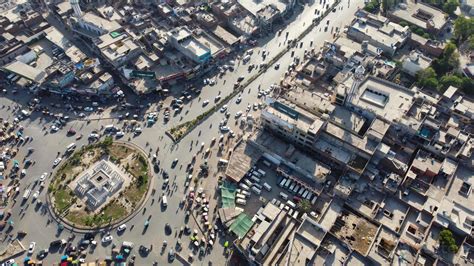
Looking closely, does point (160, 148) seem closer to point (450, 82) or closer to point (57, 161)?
point (57, 161)

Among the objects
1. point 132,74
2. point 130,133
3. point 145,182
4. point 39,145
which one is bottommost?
point 39,145

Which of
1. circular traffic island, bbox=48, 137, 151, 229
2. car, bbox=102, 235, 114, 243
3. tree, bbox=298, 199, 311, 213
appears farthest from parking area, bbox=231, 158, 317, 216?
car, bbox=102, 235, 114, 243

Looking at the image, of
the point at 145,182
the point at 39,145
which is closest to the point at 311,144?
the point at 145,182

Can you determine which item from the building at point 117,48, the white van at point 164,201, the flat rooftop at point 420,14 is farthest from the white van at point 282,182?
the flat rooftop at point 420,14

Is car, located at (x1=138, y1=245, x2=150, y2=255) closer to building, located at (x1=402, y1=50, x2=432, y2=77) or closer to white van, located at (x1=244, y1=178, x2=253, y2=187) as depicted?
white van, located at (x1=244, y1=178, x2=253, y2=187)

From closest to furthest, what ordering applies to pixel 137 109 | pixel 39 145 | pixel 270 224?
pixel 270 224
pixel 39 145
pixel 137 109

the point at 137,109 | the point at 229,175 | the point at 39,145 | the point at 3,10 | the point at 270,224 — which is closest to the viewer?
the point at 270,224

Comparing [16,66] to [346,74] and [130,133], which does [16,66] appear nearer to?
[130,133]
